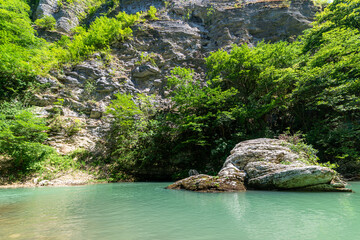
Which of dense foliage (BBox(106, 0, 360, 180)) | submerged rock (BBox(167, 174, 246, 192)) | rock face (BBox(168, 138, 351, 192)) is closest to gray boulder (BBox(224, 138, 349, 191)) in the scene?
rock face (BBox(168, 138, 351, 192))

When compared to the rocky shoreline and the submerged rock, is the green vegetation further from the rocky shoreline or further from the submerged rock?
the submerged rock

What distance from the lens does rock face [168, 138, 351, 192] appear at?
5.98 m

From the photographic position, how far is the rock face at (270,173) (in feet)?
19.6

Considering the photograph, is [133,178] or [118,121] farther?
[118,121]

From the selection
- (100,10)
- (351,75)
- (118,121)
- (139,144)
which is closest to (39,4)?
(100,10)

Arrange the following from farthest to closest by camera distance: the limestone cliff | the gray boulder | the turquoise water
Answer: the limestone cliff < the gray boulder < the turquoise water

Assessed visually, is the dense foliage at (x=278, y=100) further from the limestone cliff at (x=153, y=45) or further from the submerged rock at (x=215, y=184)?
the limestone cliff at (x=153, y=45)

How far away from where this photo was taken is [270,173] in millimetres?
6570

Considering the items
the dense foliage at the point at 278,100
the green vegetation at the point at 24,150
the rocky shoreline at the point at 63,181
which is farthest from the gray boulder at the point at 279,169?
the green vegetation at the point at 24,150

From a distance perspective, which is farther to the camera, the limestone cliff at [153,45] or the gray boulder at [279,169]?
the limestone cliff at [153,45]

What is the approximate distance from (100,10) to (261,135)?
31.6 meters

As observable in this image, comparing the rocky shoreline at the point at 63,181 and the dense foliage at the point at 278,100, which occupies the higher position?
the dense foliage at the point at 278,100

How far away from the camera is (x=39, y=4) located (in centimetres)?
2672

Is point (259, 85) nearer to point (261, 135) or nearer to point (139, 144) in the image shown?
point (261, 135)
